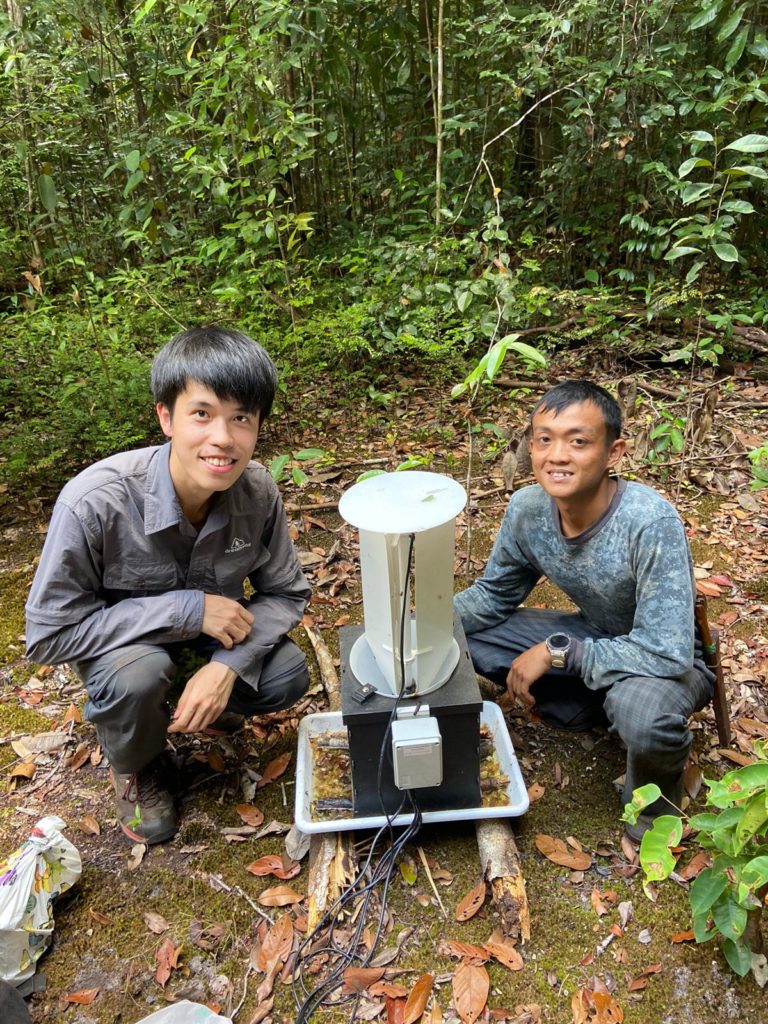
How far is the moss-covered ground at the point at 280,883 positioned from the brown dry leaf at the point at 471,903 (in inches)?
0.8

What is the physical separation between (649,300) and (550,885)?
176 inches

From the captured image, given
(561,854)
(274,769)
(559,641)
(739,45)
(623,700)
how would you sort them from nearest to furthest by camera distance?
(623,700), (561,854), (559,641), (274,769), (739,45)

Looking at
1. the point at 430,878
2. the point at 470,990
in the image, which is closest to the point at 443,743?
the point at 430,878

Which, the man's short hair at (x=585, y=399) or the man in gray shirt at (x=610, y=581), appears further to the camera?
the man's short hair at (x=585, y=399)

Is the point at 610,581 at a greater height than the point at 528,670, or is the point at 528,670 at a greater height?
the point at 610,581

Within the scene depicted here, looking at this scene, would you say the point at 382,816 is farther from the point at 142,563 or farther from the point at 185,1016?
the point at 142,563

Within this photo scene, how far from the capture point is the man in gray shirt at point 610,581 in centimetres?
201

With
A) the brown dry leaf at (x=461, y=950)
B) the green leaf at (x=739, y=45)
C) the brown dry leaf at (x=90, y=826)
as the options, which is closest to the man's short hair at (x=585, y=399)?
the brown dry leaf at (x=461, y=950)

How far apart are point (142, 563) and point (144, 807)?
0.86 m

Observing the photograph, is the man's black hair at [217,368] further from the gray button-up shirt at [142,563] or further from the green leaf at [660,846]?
the green leaf at [660,846]

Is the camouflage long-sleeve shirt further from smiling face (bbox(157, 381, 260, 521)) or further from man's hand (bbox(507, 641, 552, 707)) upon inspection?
smiling face (bbox(157, 381, 260, 521))

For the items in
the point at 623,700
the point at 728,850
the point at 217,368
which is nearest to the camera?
the point at 728,850

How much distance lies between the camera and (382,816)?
2.14 meters

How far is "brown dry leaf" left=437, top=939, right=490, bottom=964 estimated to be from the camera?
1860 mm
